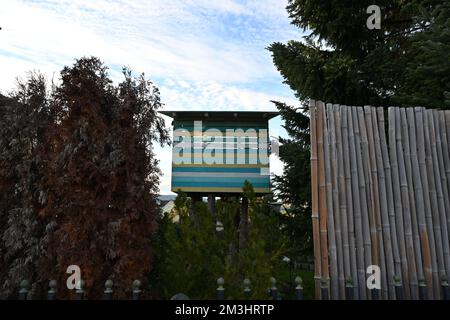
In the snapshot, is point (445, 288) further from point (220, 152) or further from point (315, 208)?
point (220, 152)

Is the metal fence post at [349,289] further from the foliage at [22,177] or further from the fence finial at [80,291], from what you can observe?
the foliage at [22,177]

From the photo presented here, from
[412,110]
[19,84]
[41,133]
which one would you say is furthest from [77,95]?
[412,110]

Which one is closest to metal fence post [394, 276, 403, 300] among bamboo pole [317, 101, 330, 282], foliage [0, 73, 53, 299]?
bamboo pole [317, 101, 330, 282]

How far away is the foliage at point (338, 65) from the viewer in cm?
684

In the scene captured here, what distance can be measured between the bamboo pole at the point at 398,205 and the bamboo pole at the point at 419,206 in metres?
0.18

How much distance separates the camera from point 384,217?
13.2 feet

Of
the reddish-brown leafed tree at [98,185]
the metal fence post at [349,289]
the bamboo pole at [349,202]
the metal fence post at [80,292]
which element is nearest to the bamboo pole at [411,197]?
the bamboo pole at [349,202]

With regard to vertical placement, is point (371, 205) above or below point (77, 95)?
below

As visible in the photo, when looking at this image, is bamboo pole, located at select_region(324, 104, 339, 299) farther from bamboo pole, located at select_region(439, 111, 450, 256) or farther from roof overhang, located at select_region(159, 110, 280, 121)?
roof overhang, located at select_region(159, 110, 280, 121)

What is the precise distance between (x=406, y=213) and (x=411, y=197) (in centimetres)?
23

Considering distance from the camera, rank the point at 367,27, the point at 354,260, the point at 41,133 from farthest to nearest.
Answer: the point at 367,27, the point at 41,133, the point at 354,260

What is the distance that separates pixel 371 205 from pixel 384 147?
→ 81 centimetres

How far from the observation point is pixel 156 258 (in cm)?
499
